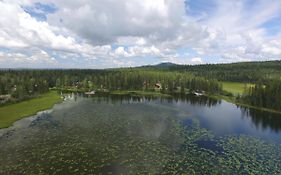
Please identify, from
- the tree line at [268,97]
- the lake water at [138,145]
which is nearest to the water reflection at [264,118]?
the lake water at [138,145]

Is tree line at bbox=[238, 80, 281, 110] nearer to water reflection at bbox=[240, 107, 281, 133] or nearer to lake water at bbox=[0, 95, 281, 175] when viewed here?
water reflection at bbox=[240, 107, 281, 133]

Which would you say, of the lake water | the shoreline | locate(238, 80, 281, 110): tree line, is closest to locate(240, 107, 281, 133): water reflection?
the lake water

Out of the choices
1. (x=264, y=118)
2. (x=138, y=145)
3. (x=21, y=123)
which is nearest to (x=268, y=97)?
(x=264, y=118)

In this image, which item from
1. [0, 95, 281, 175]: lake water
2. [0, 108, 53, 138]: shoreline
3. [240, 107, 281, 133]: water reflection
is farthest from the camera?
[240, 107, 281, 133]: water reflection

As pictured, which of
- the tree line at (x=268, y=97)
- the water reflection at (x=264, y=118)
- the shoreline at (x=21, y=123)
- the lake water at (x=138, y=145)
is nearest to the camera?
the lake water at (x=138, y=145)

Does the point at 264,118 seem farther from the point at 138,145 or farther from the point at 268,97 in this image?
the point at 138,145

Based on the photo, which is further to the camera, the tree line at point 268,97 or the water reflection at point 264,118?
the tree line at point 268,97

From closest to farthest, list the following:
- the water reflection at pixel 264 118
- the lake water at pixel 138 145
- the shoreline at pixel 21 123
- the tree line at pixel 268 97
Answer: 1. the lake water at pixel 138 145
2. the shoreline at pixel 21 123
3. the water reflection at pixel 264 118
4. the tree line at pixel 268 97

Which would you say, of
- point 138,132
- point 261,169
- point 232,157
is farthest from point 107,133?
point 261,169

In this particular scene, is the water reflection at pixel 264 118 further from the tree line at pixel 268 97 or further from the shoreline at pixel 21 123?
the shoreline at pixel 21 123
